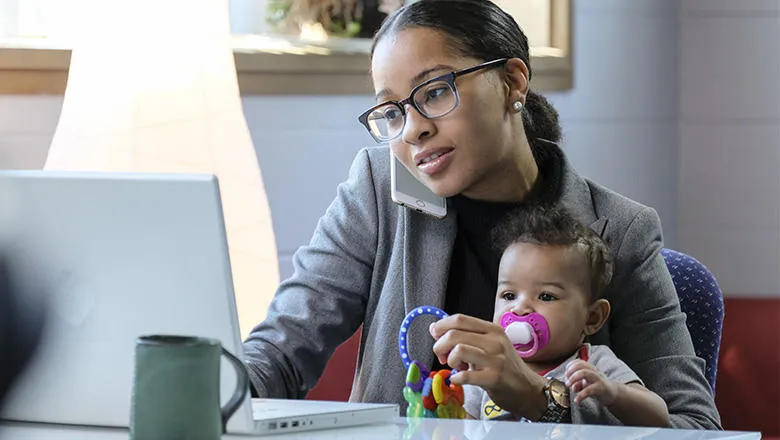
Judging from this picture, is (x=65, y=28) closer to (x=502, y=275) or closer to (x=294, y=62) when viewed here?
(x=294, y=62)

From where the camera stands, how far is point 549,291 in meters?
1.84

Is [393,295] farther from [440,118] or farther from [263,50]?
[263,50]

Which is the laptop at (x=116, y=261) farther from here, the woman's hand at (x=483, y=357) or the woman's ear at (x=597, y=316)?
the woman's ear at (x=597, y=316)

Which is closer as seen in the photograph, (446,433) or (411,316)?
(446,433)

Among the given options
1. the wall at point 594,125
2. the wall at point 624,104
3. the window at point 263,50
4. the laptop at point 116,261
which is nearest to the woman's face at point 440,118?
the laptop at point 116,261

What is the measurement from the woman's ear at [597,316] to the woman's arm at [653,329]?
73 mm

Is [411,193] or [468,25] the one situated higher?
[468,25]

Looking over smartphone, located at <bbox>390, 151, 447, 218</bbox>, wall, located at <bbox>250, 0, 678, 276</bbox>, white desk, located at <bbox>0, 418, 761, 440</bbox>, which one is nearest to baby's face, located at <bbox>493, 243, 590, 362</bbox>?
smartphone, located at <bbox>390, 151, 447, 218</bbox>

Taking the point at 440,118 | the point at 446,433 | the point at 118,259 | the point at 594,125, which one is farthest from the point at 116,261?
the point at 594,125

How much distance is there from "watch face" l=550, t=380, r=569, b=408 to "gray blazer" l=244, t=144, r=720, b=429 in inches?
11.4

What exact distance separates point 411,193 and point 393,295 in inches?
6.2

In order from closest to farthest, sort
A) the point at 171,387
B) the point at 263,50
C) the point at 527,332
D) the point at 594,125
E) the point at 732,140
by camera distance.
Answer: the point at 171,387, the point at 527,332, the point at 263,50, the point at 594,125, the point at 732,140

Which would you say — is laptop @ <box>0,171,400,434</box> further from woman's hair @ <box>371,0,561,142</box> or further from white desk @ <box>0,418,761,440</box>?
woman's hair @ <box>371,0,561,142</box>

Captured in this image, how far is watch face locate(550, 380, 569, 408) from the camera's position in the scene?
5.50 ft
